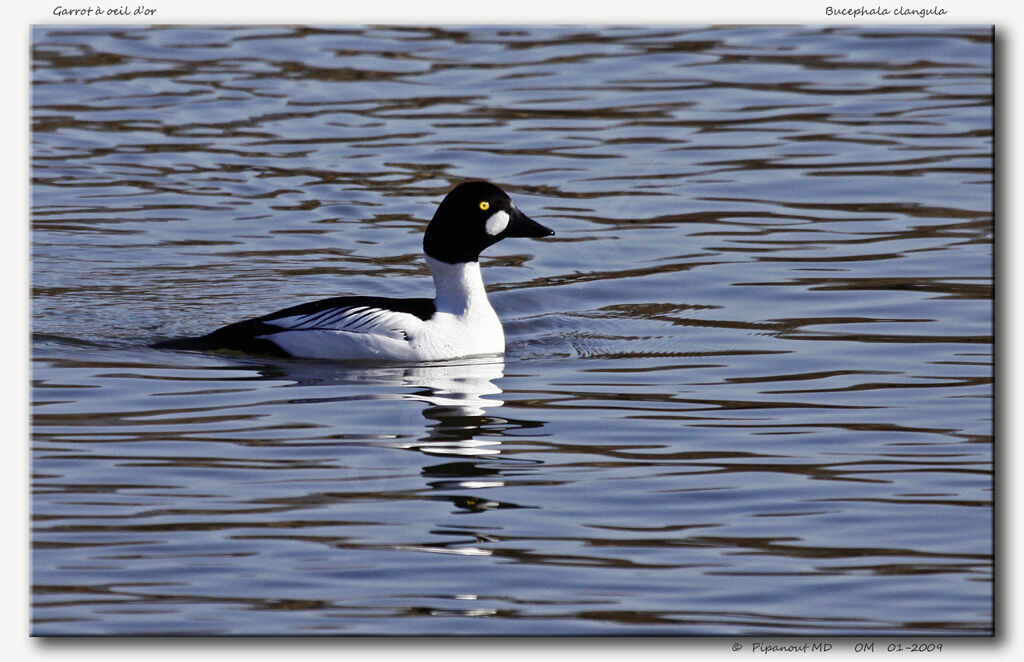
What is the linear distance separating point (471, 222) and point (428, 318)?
759 millimetres

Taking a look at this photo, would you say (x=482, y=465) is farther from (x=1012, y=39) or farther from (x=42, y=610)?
(x=1012, y=39)

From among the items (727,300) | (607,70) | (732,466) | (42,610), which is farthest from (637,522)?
(607,70)

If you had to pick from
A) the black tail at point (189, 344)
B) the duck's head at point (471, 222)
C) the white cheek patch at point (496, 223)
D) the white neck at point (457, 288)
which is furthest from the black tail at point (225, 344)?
the white cheek patch at point (496, 223)

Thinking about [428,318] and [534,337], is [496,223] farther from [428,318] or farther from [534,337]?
[534,337]

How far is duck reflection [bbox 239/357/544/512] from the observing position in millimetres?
8617

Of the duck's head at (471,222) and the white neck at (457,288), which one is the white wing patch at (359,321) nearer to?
the white neck at (457,288)

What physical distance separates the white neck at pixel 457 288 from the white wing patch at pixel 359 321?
31 centimetres

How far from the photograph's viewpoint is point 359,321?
11266mm

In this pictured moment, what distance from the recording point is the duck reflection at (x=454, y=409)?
862cm

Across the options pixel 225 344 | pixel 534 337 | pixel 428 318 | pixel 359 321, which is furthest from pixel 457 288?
pixel 225 344

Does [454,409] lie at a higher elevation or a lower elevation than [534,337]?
lower

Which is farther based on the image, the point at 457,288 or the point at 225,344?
the point at 457,288

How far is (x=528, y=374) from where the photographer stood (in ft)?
36.3

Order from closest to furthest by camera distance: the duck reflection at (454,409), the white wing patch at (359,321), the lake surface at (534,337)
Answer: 1. the lake surface at (534,337)
2. the duck reflection at (454,409)
3. the white wing patch at (359,321)
